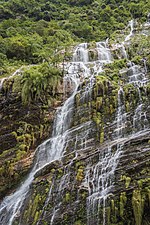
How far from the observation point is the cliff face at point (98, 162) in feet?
26.4

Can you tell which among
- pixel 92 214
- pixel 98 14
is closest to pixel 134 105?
pixel 92 214

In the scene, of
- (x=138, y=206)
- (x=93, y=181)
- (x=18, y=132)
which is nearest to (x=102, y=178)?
(x=93, y=181)

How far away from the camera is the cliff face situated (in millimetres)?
8055

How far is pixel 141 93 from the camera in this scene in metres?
11.7

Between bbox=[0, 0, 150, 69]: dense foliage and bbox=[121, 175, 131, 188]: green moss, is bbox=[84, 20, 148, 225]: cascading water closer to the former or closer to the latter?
bbox=[121, 175, 131, 188]: green moss

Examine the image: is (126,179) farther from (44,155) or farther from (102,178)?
(44,155)

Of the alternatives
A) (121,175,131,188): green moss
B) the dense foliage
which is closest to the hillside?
(121,175,131,188): green moss

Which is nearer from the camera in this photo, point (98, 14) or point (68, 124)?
point (68, 124)

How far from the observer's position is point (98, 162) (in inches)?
366

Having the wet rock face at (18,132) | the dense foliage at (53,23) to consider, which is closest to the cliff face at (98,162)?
the wet rock face at (18,132)

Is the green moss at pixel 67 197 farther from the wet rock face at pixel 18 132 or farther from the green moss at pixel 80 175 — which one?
the wet rock face at pixel 18 132

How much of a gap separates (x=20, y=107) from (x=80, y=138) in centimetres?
399

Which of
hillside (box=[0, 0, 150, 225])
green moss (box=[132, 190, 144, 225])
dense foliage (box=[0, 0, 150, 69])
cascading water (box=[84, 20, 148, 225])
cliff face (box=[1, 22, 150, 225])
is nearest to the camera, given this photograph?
green moss (box=[132, 190, 144, 225])

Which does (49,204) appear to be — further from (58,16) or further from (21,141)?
(58,16)
